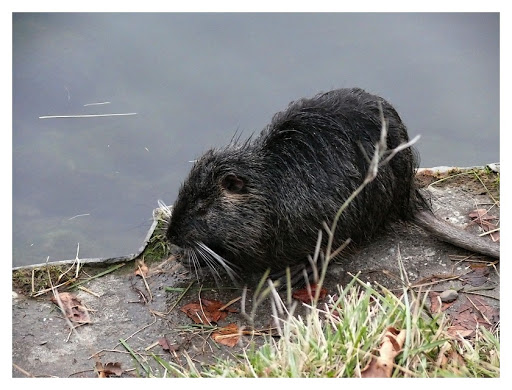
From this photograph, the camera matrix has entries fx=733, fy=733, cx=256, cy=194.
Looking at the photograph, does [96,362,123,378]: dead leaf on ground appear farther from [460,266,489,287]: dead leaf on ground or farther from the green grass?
[460,266,489,287]: dead leaf on ground

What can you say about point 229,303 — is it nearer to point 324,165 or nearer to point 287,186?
point 287,186

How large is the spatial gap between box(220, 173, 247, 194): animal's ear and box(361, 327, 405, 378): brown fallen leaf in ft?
4.49

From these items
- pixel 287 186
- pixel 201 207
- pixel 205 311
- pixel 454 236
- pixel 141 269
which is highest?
pixel 287 186

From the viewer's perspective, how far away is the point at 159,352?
384cm

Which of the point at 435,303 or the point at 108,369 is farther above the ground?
the point at 435,303

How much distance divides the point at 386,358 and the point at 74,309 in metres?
1.95

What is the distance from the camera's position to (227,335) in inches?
154

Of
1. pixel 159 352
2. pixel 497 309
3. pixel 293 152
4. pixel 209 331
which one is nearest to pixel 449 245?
pixel 497 309

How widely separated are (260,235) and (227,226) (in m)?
0.19

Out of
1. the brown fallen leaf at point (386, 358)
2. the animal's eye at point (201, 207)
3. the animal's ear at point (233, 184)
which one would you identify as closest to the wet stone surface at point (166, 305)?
the animal's eye at point (201, 207)

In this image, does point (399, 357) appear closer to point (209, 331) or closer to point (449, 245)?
point (209, 331)

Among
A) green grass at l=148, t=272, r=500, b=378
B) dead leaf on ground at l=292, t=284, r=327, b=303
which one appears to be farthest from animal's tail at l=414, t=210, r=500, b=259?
green grass at l=148, t=272, r=500, b=378

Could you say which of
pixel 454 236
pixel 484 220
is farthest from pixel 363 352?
pixel 484 220
